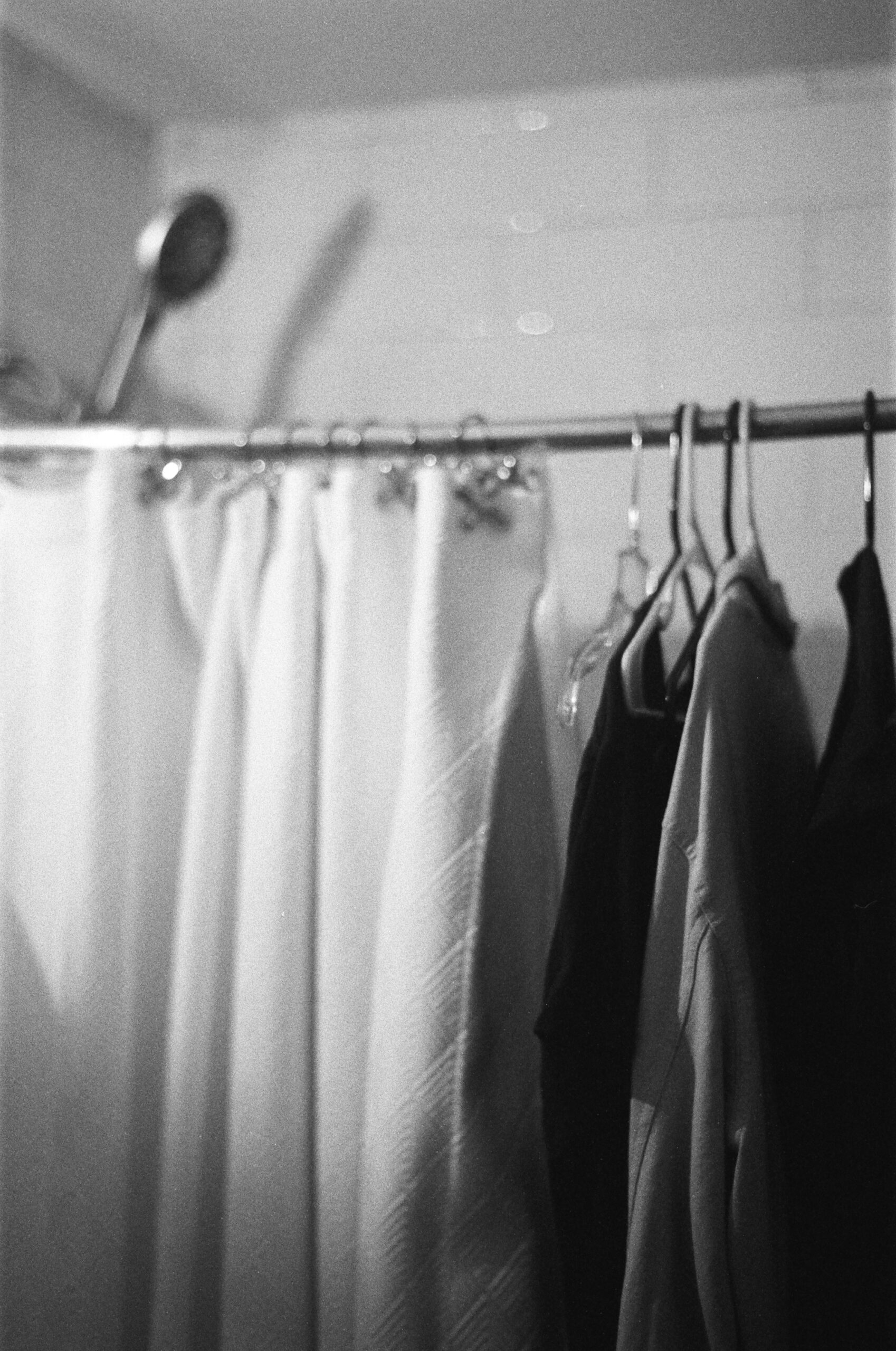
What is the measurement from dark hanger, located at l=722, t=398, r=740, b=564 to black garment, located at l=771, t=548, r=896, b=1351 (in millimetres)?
123

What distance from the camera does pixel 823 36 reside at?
3.53ft

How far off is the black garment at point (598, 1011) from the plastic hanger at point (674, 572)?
2 centimetres

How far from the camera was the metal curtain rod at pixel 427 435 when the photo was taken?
72 cm

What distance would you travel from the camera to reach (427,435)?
0.79m

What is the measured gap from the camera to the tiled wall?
1.12 m

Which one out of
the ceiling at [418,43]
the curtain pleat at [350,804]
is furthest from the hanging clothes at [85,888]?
the ceiling at [418,43]

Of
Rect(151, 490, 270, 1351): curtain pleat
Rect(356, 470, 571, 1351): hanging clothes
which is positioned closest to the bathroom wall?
Rect(151, 490, 270, 1351): curtain pleat

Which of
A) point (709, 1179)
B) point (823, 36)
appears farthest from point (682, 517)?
point (709, 1179)

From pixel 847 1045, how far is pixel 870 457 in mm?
324

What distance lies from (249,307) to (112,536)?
1.90ft

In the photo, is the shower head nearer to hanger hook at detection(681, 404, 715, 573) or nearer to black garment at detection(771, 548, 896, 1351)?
hanger hook at detection(681, 404, 715, 573)

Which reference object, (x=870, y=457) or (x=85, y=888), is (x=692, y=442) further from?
(x=85, y=888)

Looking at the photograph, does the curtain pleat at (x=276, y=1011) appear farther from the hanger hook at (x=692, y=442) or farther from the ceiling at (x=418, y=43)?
the ceiling at (x=418, y=43)

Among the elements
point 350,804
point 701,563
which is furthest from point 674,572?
point 350,804
